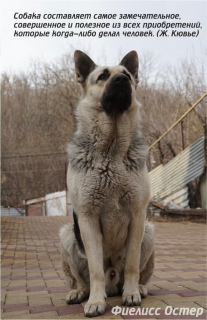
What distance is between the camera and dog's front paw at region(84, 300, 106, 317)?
8.80 ft

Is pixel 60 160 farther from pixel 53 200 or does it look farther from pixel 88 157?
pixel 88 157

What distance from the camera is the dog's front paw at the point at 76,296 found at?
3.11 m

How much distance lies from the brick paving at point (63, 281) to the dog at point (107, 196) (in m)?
0.18

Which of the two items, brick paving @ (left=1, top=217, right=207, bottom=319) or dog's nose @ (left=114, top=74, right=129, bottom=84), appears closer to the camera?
brick paving @ (left=1, top=217, right=207, bottom=319)

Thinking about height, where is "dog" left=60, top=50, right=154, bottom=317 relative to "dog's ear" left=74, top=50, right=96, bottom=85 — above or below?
below

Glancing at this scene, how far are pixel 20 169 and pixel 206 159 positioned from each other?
18.8 meters

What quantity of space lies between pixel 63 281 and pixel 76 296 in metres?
1.30

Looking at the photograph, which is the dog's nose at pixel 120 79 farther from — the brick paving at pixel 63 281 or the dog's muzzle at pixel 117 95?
the brick paving at pixel 63 281

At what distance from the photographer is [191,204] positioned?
43.8 feet

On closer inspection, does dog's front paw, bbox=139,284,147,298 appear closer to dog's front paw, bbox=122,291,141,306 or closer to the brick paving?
the brick paving

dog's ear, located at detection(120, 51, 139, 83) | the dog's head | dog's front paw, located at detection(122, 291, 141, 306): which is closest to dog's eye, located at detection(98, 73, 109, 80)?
the dog's head

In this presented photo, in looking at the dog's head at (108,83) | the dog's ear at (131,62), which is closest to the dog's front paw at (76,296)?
the dog's head at (108,83)

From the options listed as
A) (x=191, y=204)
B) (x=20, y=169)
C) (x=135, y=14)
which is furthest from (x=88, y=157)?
(x=20, y=169)

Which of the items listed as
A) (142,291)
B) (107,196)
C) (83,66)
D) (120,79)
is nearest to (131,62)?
(83,66)
